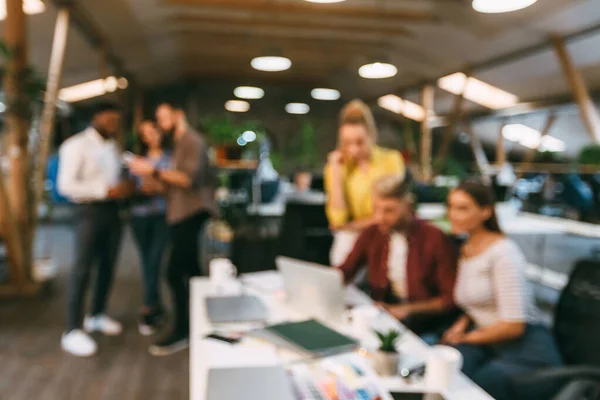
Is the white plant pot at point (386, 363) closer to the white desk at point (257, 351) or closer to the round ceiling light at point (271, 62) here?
the white desk at point (257, 351)

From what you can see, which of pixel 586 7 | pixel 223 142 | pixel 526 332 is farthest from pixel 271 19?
pixel 526 332

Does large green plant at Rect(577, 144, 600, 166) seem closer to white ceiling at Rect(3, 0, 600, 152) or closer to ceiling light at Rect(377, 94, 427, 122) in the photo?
white ceiling at Rect(3, 0, 600, 152)

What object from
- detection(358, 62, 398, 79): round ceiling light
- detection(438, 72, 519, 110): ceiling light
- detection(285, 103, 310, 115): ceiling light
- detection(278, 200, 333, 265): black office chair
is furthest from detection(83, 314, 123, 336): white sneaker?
detection(285, 103, 310, 115): ceiling light

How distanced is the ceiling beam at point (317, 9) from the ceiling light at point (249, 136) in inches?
70.5

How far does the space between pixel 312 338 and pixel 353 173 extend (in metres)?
1.41

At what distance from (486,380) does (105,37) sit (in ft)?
26.6

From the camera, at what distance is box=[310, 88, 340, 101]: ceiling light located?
15266 millimetres

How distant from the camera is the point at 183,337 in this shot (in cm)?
377

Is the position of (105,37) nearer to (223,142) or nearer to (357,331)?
(223,142)

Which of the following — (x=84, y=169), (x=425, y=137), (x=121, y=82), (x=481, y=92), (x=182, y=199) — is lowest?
(x=182, y=199)

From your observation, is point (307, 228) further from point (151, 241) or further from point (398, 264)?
point (398, 264)

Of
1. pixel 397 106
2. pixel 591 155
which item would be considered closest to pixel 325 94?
pixel 397 106

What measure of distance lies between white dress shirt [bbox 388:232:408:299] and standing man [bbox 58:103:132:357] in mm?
1987

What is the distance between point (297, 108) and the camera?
656 inches
